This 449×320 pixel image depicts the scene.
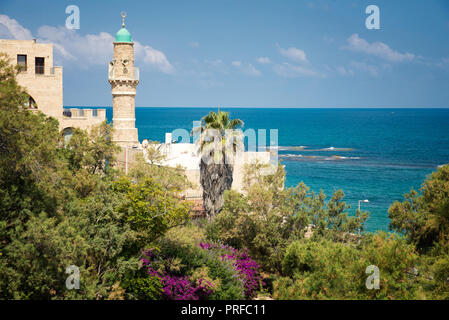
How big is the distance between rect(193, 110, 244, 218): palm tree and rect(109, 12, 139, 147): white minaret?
1139 cm

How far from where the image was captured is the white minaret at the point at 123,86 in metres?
39.3

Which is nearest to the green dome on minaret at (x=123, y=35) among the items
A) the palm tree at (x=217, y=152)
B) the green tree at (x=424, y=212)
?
the palm tree at (x=217, y=152)

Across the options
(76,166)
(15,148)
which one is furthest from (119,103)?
(15,148)

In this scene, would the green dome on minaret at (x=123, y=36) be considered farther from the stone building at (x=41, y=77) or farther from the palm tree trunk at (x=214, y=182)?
the palm tree trunk at (x=214, y=182)

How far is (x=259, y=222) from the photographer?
26578 millimetres

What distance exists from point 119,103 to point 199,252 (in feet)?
65.6

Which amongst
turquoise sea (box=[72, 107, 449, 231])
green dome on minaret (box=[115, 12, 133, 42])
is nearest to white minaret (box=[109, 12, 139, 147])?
green dome on minaret (box=[115, 12, 133, 42])

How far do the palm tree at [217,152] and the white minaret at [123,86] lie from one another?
11.4 meters

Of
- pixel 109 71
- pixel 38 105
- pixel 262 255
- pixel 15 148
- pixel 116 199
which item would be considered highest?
pixel 109 71

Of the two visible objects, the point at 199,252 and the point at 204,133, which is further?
the point at 204,133

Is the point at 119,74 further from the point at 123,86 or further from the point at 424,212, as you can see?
the point at 424,212

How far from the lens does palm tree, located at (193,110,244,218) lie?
2966 cm

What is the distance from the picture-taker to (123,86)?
40.3m
